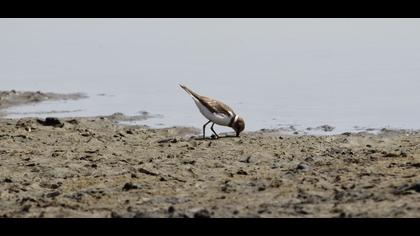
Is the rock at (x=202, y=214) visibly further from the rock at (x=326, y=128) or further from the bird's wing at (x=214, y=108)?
the rock at (x=326, y=128)

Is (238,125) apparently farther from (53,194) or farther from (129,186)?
(53,194)

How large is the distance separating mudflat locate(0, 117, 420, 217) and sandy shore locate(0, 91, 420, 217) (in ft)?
0.05

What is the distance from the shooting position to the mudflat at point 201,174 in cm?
832

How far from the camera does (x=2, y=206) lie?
9125mm

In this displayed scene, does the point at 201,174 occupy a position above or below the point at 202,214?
above

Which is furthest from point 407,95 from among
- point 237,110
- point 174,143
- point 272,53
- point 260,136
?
point 272,53

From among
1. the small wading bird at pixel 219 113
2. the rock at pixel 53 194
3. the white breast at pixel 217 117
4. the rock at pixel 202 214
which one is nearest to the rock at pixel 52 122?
the small wading bird at pixel 219 113

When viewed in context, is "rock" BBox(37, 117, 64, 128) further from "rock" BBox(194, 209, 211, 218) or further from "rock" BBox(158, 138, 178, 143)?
"rock" BBox(194, 209, 211, 218)

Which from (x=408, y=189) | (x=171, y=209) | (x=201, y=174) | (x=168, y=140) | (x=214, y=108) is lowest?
(x=171, y=209)

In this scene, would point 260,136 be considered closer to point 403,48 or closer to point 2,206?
point 2,206

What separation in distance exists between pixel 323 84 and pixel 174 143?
9.78 m

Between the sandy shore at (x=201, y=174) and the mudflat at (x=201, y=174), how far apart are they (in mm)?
14

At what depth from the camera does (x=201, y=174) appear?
35.6 feet

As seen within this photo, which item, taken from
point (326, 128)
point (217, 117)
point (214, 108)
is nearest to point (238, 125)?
point (217, 117)
